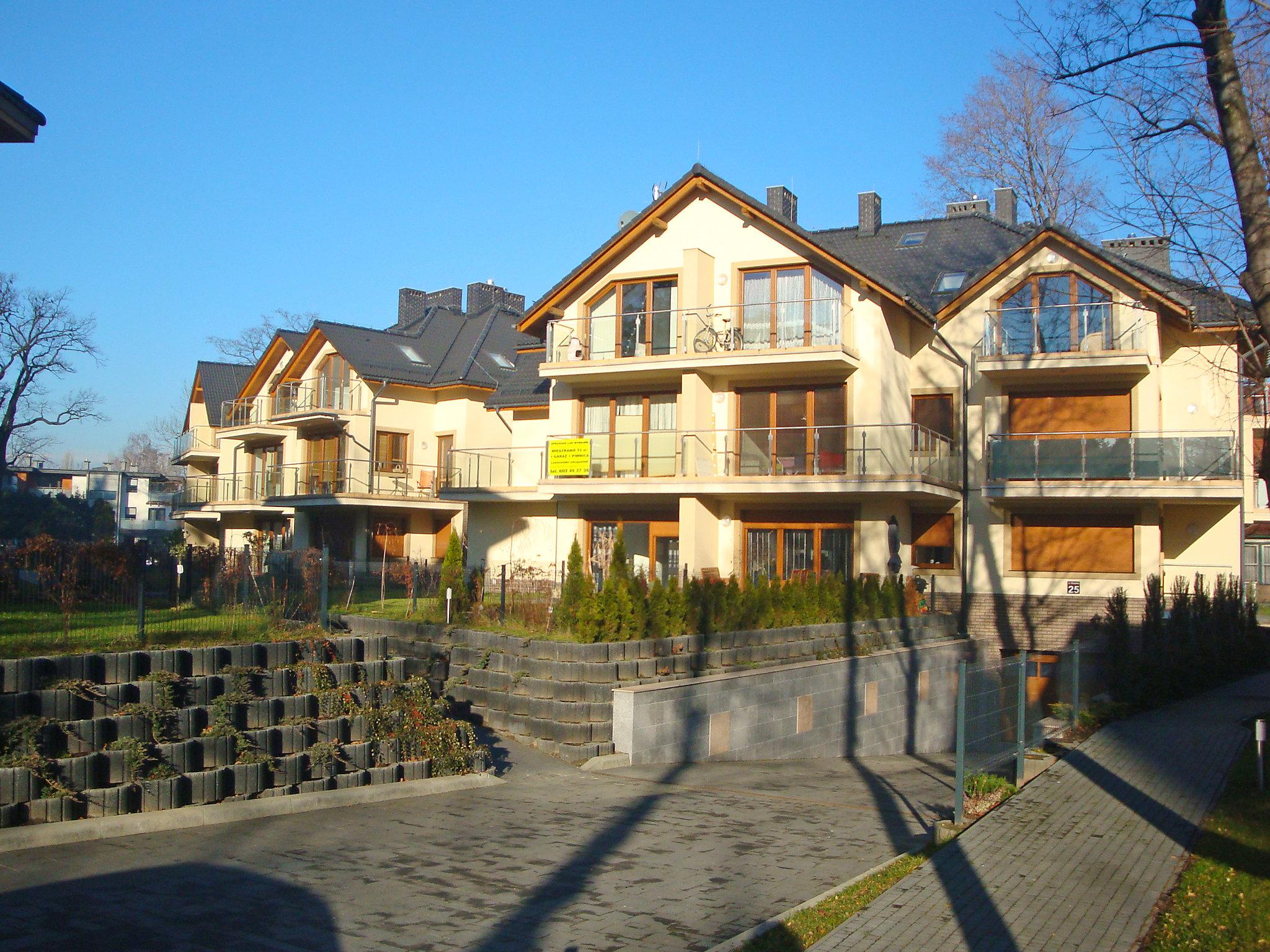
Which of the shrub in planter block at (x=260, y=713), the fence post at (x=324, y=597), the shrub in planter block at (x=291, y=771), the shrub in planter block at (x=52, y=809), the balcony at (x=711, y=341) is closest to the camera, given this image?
the shrub in planter block at (x=52, y=809)

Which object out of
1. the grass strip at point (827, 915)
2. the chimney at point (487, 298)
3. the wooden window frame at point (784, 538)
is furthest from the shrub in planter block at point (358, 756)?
the chimney at point (487, 298)

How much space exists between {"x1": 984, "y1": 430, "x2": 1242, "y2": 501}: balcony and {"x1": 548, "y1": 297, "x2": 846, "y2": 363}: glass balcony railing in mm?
4930

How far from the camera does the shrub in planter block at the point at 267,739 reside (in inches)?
392

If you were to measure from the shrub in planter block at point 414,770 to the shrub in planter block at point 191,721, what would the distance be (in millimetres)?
2085

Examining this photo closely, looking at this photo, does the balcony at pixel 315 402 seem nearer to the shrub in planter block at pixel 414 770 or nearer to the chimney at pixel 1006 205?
the chimney at pixel 1006 205

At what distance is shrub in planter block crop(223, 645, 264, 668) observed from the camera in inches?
405

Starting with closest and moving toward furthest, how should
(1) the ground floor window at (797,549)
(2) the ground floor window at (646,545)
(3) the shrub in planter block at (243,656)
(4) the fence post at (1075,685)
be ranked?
(3) the shrub in planter block at (243,656) < (4) the fence post at (1075,685) < (1) the ground floor window at (797,549) < (2) the ground floor window at (646,545)

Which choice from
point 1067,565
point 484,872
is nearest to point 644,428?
point 1067,565

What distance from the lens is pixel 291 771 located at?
10055 mm

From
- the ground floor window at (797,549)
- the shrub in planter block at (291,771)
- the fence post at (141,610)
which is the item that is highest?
the ground floor window at (797,549)

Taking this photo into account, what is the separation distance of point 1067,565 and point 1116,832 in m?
17.2

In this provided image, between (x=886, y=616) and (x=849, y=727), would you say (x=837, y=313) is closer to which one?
(x=886, y=616)

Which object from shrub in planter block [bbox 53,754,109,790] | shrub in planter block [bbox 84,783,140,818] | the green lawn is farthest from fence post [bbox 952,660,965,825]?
shrub in planter block [bbox 53,754,109,790]

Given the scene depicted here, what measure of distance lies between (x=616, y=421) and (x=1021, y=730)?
57.2 feet
